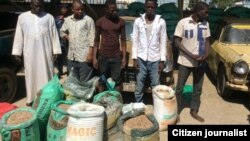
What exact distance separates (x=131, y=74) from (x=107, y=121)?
1732 millimetres

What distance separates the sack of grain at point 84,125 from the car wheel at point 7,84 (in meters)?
2.58

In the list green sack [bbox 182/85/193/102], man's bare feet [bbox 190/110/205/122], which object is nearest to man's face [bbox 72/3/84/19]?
man's bare feet [bbox 190/110/205/122]

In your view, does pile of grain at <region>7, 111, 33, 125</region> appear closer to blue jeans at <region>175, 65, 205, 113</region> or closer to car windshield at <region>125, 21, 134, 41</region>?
blue jeans at <region>175, 65, 205, 113</region>

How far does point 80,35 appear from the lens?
221 inches

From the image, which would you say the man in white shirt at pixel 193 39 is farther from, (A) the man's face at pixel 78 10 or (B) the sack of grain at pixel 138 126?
(A) the man's face at pixel 78 10

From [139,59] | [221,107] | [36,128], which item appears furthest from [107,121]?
[221,107]

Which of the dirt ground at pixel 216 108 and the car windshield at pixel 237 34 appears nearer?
the dirt ground at pixel 216 108

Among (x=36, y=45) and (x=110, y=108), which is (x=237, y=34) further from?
(x=36, y=45)

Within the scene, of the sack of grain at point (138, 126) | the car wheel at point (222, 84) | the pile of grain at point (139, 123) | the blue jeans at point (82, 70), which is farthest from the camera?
the car wheel at point (222, 84)

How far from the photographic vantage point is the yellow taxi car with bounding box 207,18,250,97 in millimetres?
6469

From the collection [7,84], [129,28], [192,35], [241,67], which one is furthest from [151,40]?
[7,84]

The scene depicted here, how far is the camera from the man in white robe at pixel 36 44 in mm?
5766

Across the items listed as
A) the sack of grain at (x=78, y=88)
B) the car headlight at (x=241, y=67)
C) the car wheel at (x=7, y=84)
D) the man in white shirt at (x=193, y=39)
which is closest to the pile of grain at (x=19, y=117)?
the sack of grain at (x=78, y=88)

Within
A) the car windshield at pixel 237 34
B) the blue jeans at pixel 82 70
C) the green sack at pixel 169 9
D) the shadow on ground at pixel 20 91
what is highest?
the green sack at pixel 169 9
